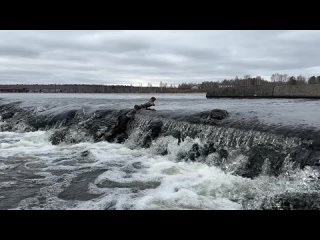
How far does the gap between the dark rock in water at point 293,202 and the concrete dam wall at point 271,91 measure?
135 feet

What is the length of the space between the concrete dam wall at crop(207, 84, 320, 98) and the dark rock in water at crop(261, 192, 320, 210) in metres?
41.2

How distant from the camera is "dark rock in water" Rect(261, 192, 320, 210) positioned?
6.87 meters

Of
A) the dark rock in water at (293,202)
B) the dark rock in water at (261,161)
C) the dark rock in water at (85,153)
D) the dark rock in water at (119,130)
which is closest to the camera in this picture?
the dark rock in water at (293,202)

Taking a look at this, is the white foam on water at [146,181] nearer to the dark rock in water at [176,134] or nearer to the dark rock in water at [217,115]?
the dark rock in water at [176,134]

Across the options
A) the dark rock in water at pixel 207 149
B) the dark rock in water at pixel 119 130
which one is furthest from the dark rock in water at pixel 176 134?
the dark rock in water at pixel 119 130

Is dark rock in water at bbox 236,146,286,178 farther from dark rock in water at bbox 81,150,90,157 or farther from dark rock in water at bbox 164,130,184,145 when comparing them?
dark rock in water at bbox 81,150,90,157

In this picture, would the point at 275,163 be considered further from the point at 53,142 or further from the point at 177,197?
the point at 53,142

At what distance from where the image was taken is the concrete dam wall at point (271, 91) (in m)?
46.9

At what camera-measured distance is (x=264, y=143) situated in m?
10.7

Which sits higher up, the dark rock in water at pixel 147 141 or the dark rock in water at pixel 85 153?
the dark rock in water at pixel 147 141

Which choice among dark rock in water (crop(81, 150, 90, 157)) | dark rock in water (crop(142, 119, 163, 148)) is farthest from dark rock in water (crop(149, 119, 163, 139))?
dark rock in water (crop(81, 150, 90, 157))

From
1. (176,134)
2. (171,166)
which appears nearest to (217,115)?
(176,134)
